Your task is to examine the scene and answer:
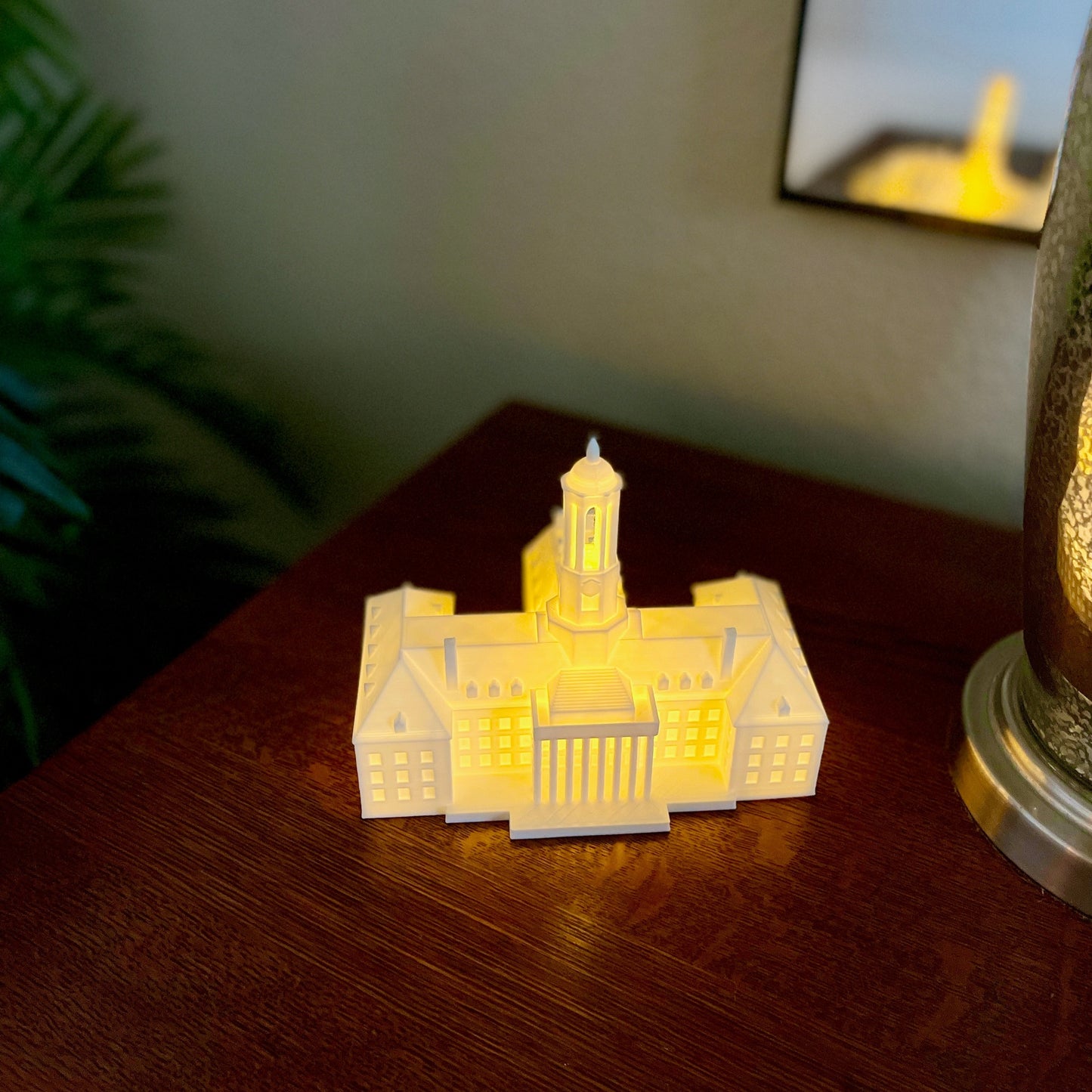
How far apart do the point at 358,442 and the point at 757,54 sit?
1.76 ft

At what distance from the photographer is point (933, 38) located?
0.59 metres

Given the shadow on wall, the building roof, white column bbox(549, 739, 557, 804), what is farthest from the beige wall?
white column bbox(549, 739, 557, 804)

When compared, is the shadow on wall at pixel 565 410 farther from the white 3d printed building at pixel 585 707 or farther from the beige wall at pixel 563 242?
the white 3d printed building at pixel 585 707

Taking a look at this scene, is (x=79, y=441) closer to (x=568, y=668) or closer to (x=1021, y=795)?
(x=568, y=668)

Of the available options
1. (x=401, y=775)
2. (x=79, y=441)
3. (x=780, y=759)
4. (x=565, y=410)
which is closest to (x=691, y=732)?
(x=780, y=759)

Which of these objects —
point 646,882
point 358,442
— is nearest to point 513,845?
point 646,882

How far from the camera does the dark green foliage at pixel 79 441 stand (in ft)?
2.30

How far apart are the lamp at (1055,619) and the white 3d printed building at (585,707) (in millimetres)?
105

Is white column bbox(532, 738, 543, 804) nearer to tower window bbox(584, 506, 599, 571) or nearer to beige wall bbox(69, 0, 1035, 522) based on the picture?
tower window bbox(584, 506, 599, 571)

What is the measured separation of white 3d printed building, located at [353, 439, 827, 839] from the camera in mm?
487

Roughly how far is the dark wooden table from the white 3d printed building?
0.02 m

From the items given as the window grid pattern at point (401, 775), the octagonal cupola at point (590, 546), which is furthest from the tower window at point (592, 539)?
the window grid pattern at point (401, 775)

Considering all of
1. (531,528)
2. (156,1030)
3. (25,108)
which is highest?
(25,108)

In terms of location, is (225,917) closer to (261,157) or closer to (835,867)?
(835,867)
